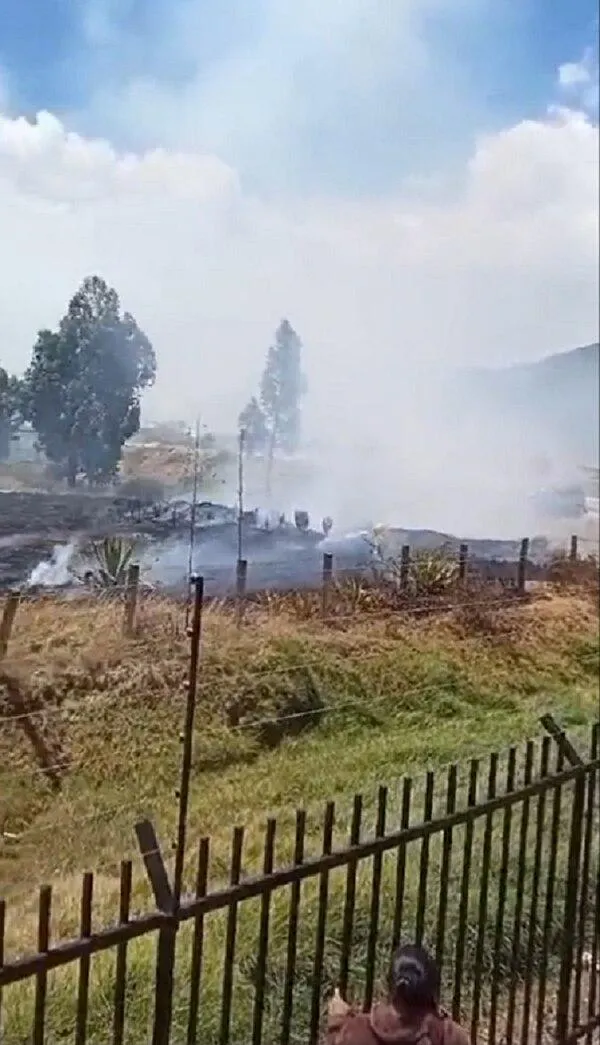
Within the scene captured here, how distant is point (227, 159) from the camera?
268cm

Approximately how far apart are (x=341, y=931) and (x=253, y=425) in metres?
1.06

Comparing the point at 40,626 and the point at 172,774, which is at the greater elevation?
the point at 40,626

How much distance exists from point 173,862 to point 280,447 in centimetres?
90

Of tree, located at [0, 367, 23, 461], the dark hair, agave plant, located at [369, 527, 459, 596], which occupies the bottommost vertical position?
the dark hair

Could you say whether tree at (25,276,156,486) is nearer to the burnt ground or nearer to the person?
the burnt ground

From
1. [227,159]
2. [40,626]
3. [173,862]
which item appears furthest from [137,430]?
[173,862]

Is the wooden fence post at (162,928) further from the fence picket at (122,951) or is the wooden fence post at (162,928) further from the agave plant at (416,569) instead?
the agave plant at (416,569)

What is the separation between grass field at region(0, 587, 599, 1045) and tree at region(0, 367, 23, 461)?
277mm

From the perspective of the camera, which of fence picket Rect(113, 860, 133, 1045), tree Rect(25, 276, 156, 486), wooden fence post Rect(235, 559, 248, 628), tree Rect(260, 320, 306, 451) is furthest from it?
tree Rect(260, 320, 306, 451)

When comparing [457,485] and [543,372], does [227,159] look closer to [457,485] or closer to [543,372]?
[457,485]

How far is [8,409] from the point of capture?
2.23 meters

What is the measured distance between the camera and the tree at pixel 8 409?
7.25 feet

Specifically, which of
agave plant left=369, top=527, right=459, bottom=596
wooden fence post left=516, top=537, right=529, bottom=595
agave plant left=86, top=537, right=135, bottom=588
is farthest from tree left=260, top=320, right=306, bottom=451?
wooden fence post left=516, top=537, right=529, bottom=595

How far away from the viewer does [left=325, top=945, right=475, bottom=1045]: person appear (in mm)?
2037
